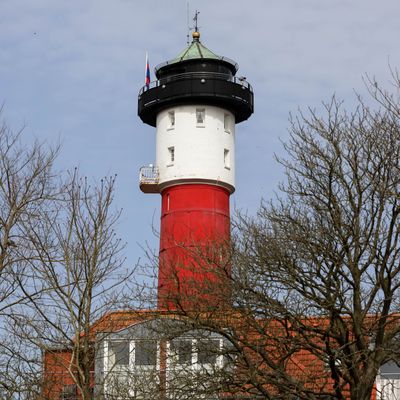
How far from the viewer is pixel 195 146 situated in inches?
1523

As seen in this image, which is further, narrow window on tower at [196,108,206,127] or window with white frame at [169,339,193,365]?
narrow window on tower at [196,108,206,127]

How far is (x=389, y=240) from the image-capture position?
669 inches

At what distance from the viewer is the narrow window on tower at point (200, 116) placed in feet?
128

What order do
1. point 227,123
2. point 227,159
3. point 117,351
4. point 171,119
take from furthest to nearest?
point 227,123 < point 171,119 < point 227,159 < point 117,351

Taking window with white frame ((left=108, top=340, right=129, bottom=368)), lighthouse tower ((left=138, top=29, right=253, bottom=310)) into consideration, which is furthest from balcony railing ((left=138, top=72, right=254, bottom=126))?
window with white frame ((left=108, top=340, right=129, bottom=368))

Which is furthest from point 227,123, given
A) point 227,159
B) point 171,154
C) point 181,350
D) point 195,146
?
point 181,350

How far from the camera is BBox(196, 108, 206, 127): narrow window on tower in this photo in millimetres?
39156

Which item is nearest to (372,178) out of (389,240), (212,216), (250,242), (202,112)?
(389,240)

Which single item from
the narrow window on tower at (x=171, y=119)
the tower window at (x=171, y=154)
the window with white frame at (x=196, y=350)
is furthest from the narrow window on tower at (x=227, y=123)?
the window with white frame at (x=196, y=350)

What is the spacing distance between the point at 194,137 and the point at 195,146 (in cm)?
43

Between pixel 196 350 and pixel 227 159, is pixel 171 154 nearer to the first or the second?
pixel 227 159

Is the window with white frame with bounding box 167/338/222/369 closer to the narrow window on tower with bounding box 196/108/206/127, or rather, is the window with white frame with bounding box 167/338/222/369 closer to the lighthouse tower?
the lighthouse tower

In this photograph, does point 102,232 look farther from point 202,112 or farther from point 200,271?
point 202,112

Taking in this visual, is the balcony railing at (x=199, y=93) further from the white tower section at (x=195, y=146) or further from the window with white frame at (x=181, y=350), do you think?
the window with white frame at (x=181, y=350)
